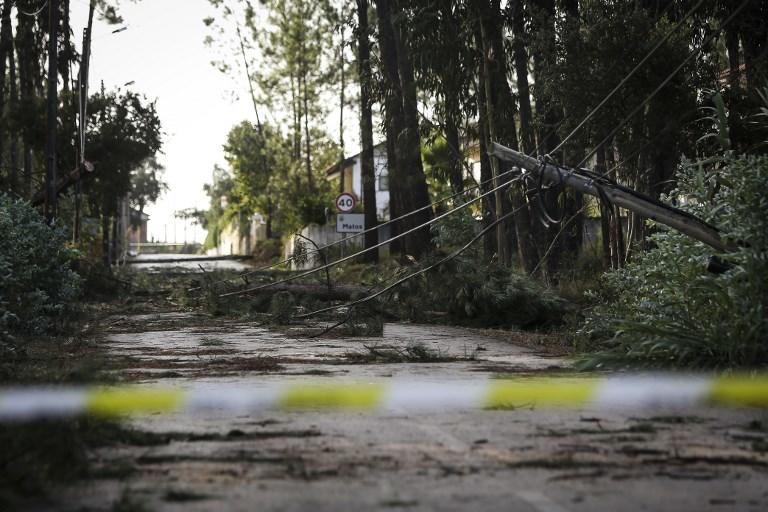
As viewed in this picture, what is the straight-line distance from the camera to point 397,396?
723 cm

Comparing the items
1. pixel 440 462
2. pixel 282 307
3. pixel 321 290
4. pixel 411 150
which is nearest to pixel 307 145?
pixel 411 150

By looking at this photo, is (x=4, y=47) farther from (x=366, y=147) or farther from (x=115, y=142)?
(x=366, y=147)

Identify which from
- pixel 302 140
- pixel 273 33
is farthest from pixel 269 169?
pixel 273 33

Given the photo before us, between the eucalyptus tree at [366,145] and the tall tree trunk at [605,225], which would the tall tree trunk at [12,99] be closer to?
the eucalyptus tree at [366,145]

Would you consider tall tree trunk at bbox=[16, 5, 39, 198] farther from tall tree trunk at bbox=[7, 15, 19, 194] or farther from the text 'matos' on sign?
the text 'matos' on sign

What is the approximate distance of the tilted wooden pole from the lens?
8344 mm

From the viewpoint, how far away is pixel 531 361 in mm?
10000

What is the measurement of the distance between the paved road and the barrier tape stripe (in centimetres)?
38

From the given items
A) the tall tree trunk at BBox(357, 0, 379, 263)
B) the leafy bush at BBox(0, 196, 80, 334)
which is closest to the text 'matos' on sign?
the tall tree trunk at BBox(357, 0, 379, 263)

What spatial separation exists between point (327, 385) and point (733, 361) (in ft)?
9.52

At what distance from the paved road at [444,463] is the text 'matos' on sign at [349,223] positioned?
2914 centimetres

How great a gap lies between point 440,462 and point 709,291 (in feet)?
12.7

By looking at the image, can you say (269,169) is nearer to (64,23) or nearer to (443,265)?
(64,23)

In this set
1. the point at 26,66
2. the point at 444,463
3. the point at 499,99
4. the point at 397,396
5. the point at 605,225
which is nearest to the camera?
the point at 444,463
